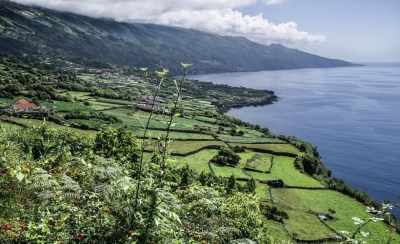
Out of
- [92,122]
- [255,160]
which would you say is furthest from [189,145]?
[92,122]

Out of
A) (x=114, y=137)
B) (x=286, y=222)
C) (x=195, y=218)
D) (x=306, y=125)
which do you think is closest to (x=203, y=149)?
(x=286, y=222)

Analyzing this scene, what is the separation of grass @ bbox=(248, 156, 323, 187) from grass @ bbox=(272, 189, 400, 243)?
8.97ft

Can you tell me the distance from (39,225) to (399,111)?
214290 millimetres

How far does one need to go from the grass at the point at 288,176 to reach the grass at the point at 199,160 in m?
8.21

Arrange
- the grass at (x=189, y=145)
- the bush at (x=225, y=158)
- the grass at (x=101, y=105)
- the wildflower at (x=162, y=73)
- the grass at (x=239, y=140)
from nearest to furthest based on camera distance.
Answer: the wildflower at (x=162, y=73) → the bush at (x=225, y=158) → the grass at (x=189, y=145) → the grass at (x=239, y=140) → the grass at (x=101, y=105)

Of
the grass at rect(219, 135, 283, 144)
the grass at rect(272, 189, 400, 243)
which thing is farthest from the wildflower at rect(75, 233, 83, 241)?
the grass at rect(219, 135, 283, 144)

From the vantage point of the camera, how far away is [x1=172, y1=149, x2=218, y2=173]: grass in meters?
62.2

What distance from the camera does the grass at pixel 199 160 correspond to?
6216 centimetres

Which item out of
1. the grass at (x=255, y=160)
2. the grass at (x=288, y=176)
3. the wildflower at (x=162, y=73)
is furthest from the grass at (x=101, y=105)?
the wildflower at (x=162, y=73)

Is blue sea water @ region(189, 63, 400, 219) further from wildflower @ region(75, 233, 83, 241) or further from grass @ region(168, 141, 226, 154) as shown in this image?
wildflower @ region(75, 233, 83, 241)

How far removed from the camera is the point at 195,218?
1026cm

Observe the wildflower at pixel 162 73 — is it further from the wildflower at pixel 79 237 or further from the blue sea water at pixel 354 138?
the blue sea water at pixel 354 138

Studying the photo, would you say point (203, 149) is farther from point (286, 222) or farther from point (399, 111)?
point (399, 111)

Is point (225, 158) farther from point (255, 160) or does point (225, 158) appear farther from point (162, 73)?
point (162, 73)
